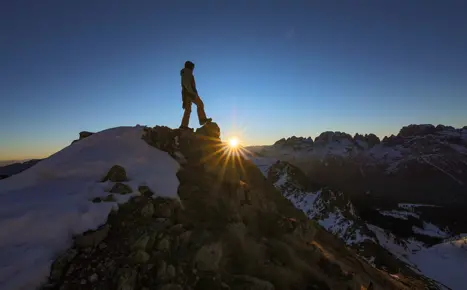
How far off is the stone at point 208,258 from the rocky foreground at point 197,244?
28mm

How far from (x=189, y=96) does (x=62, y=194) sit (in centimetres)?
964

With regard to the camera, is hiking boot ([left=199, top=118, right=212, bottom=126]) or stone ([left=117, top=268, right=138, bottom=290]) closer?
stone ([left=117, top=268, right=138, bottom=290])

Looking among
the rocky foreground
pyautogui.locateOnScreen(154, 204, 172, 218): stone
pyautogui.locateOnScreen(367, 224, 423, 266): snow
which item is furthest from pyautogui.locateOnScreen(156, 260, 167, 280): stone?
pyautogui.locateOnScreen(367, 224, 423, 266): snow

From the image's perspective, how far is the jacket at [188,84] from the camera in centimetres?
1738

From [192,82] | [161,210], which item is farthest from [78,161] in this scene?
[192,82]

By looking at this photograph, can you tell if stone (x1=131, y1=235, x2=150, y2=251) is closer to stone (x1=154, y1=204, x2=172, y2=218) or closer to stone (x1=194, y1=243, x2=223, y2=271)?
stone (x1=154, y1=204, x2=172, y2=218)

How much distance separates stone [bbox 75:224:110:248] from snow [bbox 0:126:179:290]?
0.27 metres

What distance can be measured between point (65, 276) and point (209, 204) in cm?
548

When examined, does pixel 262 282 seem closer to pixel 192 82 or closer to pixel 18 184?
pixel 18 184

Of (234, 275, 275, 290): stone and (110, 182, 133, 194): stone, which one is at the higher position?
(110, 182, 133, 194): stone

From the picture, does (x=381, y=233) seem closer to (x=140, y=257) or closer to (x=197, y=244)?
(x=197, y=244)

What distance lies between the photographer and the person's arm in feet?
57.0

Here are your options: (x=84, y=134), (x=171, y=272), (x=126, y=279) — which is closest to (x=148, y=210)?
(x=171, y=272)

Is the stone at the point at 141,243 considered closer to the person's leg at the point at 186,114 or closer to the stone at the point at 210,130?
the stone at the point at 210,130
